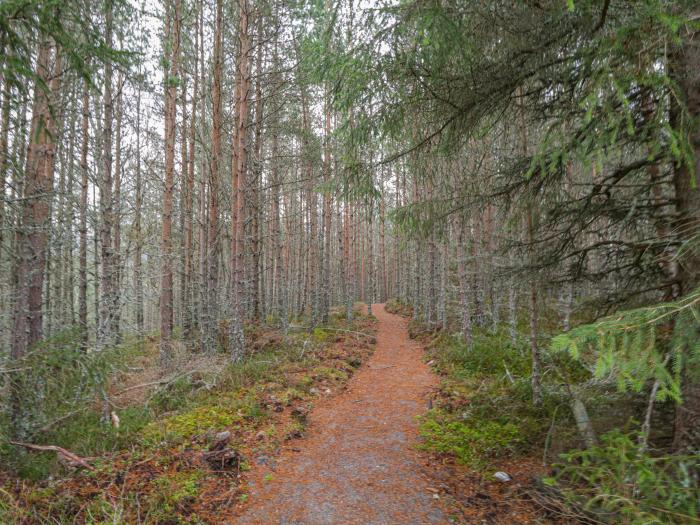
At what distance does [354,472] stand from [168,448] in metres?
2.44

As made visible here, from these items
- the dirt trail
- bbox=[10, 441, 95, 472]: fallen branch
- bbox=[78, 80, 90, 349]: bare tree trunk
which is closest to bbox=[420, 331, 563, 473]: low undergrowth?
the dirt trail

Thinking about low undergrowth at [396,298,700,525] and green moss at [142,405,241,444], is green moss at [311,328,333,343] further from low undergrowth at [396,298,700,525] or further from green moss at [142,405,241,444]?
green moss at [142,405,241,444]

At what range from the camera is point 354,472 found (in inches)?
178

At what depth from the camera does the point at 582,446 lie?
4023 millimetres

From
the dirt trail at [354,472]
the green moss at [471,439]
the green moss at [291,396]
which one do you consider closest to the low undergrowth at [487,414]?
the green moss at [471,439]

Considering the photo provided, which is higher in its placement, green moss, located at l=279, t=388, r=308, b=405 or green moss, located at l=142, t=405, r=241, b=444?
green moss, located at l=142, t=405, r=241, b=444

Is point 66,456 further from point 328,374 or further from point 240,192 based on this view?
point 240,192

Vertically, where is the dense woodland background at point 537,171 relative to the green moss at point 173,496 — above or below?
above

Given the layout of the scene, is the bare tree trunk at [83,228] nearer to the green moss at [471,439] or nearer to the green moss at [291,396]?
the green moss at [291,396]

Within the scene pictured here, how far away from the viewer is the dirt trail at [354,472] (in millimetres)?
3693

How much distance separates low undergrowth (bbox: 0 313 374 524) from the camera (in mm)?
3420

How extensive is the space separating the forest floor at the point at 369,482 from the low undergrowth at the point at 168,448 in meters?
0.35

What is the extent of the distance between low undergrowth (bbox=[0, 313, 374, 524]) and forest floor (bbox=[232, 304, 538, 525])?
346 mm

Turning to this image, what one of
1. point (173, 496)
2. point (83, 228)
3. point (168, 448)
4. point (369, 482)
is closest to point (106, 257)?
point (168, 448)
